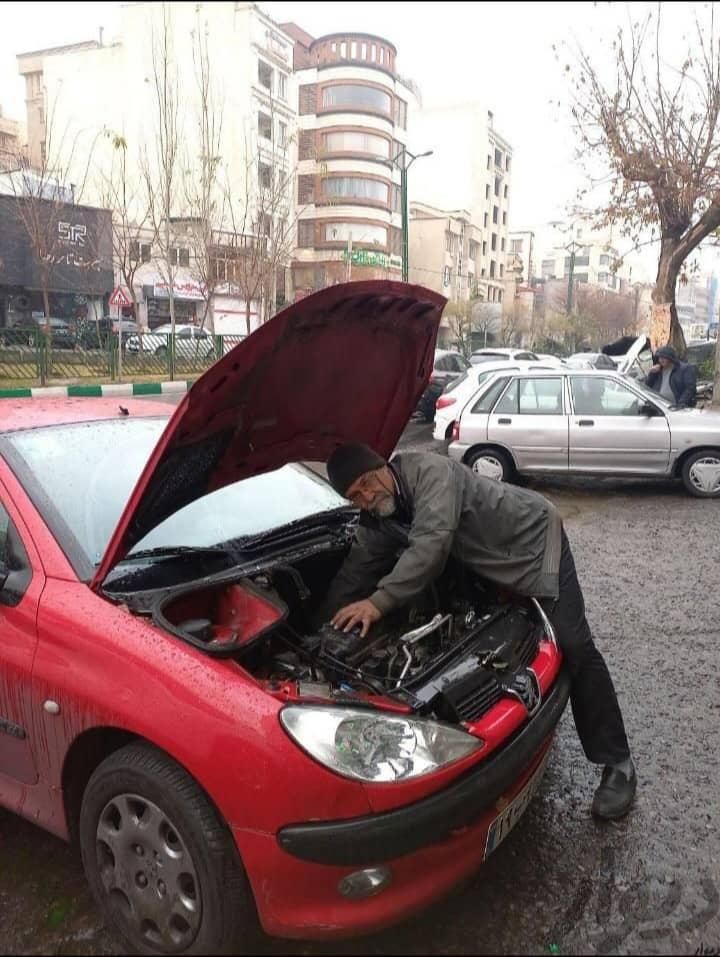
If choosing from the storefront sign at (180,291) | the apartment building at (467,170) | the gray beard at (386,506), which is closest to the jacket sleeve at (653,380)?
the gray beard at (386,506)

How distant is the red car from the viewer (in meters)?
1.99

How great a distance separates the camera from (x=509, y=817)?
7.62ft

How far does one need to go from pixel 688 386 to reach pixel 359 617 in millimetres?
8083

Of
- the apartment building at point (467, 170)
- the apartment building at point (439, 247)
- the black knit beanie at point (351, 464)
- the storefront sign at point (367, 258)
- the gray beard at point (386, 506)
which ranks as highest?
the apartment building at point (467, 170)

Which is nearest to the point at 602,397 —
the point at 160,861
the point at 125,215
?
the point at 160,861

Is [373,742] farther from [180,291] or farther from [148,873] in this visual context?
[180,291]

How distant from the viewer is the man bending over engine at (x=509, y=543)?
2795mm

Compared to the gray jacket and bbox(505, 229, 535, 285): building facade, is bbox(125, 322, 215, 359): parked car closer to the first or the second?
the gray jacket

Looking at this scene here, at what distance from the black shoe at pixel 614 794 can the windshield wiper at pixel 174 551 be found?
170cm

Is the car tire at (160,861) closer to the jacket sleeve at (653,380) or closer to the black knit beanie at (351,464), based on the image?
the black knit beanie at (351,464)

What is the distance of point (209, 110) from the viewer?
23.2 meters

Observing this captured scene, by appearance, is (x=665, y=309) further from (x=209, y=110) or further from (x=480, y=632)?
(x=209, y=110)

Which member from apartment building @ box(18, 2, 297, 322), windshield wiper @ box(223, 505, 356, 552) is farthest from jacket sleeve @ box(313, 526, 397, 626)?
apartment building @ box(18, 2, 297, 322)

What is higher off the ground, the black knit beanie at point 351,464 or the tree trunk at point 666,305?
the tree trunk at point 666,305
